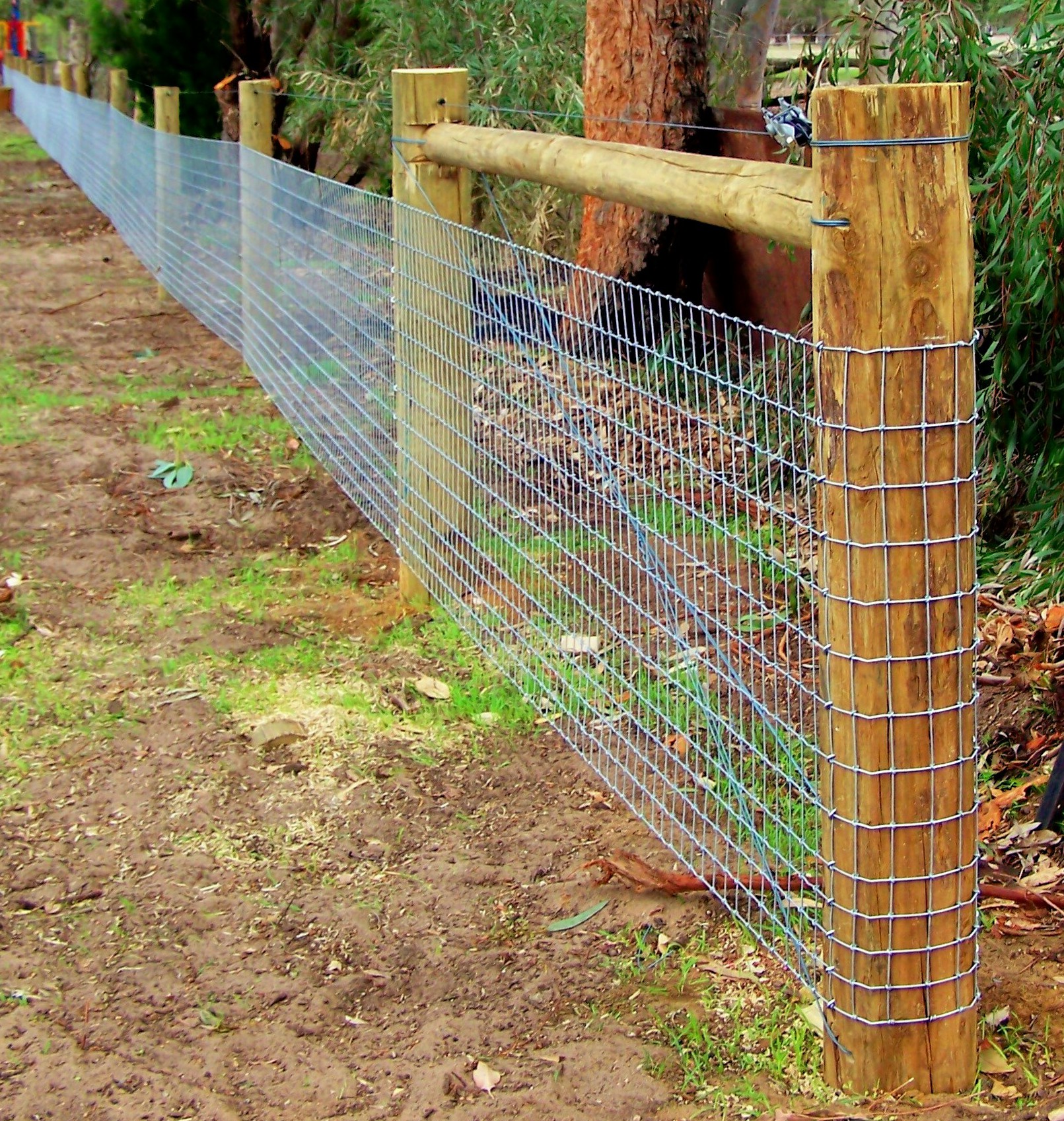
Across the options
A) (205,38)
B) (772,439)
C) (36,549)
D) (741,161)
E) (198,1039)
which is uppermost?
(205,38)

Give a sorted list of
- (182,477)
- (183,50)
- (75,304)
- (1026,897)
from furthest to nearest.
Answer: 1. (183,50)
2. (75,304)
3. (182,477)
4. (1026,897)

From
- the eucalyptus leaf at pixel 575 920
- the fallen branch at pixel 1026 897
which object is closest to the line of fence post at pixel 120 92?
the eucalyptus leaf at pixel 575 920

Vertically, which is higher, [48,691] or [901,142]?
[901,142]

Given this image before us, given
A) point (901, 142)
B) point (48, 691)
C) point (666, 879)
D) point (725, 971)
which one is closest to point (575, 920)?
point (666, 879)

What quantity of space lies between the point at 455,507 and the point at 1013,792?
213 centimetres

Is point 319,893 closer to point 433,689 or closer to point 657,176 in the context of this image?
point 433,689

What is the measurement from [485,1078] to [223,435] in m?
5.23

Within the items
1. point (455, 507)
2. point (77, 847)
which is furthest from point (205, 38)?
point (77, 847)

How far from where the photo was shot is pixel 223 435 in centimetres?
773

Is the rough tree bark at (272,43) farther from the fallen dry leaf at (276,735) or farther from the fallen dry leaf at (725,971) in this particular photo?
the fallen dry leaf at (725,971)

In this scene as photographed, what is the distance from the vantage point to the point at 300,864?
390 centimetres

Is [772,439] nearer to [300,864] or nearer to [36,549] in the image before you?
[300,864]

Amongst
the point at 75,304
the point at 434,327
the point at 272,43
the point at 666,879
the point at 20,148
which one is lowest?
the point at 666,879

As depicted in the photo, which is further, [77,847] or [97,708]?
[97,708]
